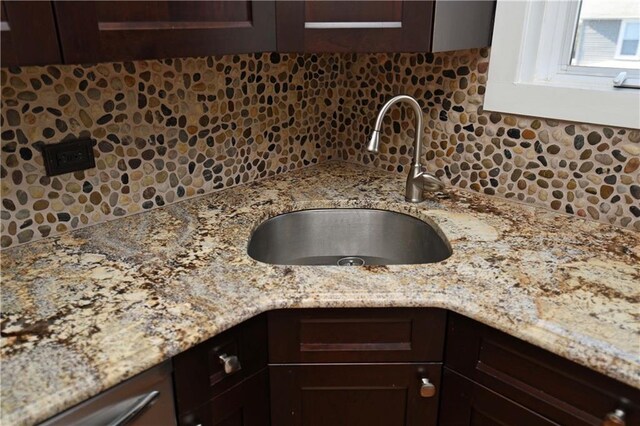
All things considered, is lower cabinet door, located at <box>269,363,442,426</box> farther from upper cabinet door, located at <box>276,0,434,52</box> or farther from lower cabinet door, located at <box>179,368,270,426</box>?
upper cabinet door, located at <box>276,0,434,52</box>

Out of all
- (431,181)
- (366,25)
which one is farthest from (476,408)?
(366,25)

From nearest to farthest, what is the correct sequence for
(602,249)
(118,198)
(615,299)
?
(615,299) → (602,249) → (118,198)

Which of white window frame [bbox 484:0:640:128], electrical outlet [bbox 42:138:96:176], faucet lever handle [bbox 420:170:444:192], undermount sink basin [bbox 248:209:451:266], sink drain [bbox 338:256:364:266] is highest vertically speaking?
white window frame [bbox 484:0:640:128]

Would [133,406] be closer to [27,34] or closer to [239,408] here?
[239,408]

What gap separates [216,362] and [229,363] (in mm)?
26

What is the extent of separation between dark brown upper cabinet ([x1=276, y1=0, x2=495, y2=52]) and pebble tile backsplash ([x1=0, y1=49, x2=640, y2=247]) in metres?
0.34

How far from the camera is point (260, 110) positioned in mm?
1615

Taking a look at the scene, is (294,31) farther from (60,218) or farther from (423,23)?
(60,218)

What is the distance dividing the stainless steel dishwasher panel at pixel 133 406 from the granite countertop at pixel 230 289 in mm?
49

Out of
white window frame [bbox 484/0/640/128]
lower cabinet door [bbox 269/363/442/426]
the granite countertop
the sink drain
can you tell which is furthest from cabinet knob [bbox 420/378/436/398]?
white window frame [bbox 484/0/640/128]

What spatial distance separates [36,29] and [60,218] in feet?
1.89

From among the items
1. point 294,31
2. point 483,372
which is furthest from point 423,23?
point 483,372

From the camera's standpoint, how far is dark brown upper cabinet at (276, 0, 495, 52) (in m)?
1.16

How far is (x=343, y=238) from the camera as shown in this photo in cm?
155
